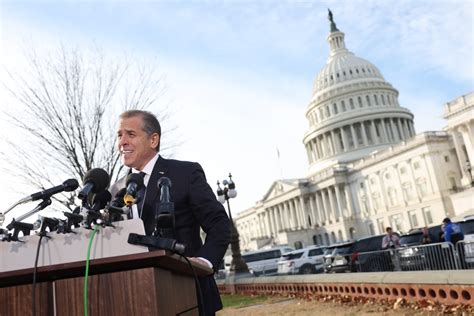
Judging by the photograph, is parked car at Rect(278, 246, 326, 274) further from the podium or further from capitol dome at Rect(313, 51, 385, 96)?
capitol dome at Rect(313, 51, 385, 96)

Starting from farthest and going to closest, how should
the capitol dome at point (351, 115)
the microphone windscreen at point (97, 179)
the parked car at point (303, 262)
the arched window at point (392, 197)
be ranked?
the capitol dome at point (351, 115) → the arched window at point (392, 197) → the parked car at point (303, 262) → the microphone windscreen at point (97, 179)

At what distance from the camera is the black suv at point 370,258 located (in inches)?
598

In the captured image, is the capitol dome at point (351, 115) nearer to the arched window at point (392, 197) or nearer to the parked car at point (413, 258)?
the arched window at point (392, 197)

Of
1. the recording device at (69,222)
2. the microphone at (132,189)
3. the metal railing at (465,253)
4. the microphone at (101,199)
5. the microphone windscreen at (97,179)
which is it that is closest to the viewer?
the recording device at (69,222)

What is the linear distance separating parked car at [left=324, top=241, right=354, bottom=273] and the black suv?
373mm

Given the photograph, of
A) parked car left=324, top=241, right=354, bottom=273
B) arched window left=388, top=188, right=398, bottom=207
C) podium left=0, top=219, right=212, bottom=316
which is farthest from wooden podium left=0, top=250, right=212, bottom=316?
A: arched window left=388, top=188, right=398, bottom=207

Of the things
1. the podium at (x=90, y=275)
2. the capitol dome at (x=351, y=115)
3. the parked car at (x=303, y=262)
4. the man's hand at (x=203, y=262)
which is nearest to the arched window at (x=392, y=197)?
the capitol dome at (x=351, y=115)

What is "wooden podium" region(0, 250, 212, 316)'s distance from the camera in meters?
1.81

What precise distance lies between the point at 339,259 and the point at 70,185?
19.1 m

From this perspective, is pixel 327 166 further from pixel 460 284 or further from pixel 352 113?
pixel 460 284

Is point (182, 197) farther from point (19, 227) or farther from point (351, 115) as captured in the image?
point (351, 115)

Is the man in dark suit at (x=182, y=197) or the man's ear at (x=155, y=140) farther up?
the man's ear at (x=155, y=140)

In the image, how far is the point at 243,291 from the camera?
1819 centimetres

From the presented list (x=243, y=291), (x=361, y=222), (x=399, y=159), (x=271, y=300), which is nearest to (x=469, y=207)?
(x=399, y=159)
